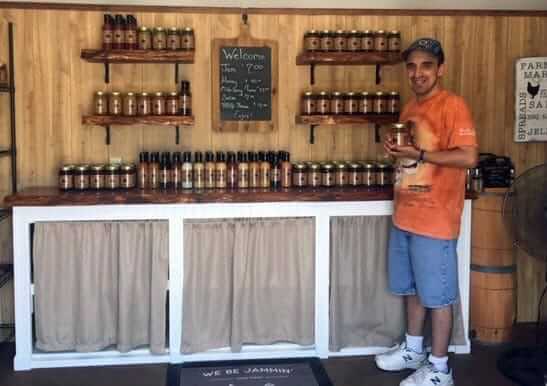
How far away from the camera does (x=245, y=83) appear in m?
4.01

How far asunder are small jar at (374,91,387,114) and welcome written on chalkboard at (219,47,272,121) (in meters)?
0.62

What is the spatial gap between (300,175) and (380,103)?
2.08 feet

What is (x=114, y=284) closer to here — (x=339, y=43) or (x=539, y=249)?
(x=339, y=43)

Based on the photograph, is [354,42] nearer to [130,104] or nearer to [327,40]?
[327,40]

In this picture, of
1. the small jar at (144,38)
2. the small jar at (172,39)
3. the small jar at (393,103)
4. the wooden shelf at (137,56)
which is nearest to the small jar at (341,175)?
the small jar at (393,103)

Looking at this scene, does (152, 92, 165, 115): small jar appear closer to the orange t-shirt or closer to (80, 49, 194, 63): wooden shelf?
(80, 49, 194, 63): wooden shelf

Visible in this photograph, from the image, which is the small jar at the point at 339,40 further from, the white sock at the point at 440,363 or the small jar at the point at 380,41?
the white sock at the point at 440,363

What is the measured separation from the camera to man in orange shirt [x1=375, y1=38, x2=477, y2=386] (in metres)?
3.09

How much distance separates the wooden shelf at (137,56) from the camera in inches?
145

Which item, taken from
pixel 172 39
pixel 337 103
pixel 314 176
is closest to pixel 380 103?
pixel 337 103

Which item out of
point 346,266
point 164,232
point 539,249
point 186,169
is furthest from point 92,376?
point 539,249

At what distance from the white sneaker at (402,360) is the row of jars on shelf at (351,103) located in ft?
4.41

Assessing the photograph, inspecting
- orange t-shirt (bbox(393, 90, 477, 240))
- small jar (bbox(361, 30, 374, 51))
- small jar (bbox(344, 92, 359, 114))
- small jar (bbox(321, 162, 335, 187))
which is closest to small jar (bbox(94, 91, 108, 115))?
small jar (bbox(321, 162, 335, 187))

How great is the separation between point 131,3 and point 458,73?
1.99 meters
